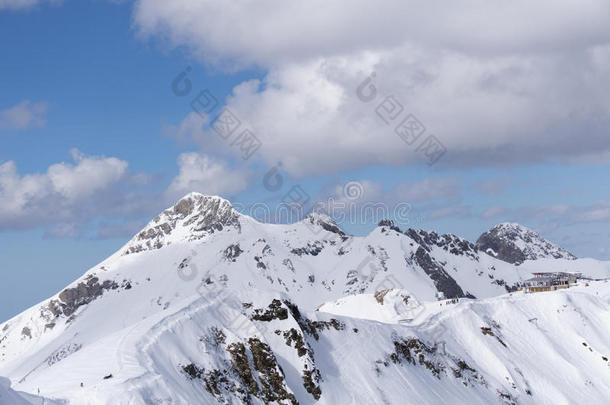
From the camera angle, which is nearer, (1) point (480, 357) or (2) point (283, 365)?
(2) point (283, 365)

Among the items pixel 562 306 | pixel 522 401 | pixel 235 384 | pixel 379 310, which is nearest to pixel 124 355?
pixel 235 384

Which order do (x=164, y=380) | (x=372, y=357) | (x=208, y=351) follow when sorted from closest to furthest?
(x=164, y=380)
(x=208, y=351)
(x=372, y=357)

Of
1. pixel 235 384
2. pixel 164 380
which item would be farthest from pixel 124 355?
pixel 235 384

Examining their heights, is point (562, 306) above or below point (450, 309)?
below

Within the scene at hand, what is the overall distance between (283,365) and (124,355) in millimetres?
18272

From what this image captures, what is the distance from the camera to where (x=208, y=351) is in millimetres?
63094

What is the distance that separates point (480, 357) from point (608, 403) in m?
21.0

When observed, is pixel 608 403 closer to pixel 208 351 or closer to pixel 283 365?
pixel 283 365

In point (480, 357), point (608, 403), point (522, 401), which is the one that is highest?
point (480, 357)

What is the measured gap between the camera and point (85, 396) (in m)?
47.2

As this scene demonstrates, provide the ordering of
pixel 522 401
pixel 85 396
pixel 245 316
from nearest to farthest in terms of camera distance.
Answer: pixel 85 396 → pixel 245 316 → pixel 522 401

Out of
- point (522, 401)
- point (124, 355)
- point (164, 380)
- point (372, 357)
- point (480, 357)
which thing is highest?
point (124, 355)

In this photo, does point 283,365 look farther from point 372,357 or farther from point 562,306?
point 562,306

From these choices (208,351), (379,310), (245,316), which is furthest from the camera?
(379,310)
